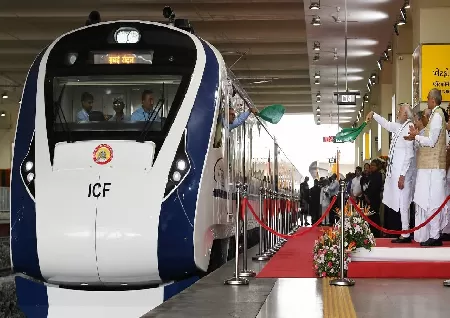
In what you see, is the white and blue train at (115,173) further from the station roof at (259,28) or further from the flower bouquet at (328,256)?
the station roof at (259,28)

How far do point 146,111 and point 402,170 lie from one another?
4.37m

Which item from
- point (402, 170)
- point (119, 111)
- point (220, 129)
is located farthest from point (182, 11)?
point (119, 111)

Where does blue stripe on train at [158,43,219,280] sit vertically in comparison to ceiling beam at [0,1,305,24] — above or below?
below

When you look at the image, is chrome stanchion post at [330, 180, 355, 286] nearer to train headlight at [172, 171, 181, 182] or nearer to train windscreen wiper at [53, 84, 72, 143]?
train headlight at [172, 171, 181, 182]

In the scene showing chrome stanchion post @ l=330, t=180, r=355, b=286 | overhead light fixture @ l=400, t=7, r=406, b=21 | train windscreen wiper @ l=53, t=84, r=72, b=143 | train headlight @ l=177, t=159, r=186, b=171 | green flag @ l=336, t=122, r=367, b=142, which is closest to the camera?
train headlight @ l=177, t=159, r=186, b=171

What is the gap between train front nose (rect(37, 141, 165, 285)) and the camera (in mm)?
7980

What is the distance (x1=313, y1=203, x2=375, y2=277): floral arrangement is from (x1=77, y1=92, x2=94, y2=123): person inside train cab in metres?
2.95

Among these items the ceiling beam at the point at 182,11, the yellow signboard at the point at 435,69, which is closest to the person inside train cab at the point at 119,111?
the yellow signboard at the point at 435,69

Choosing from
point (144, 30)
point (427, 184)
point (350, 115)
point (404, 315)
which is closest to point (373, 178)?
point (427, 184)

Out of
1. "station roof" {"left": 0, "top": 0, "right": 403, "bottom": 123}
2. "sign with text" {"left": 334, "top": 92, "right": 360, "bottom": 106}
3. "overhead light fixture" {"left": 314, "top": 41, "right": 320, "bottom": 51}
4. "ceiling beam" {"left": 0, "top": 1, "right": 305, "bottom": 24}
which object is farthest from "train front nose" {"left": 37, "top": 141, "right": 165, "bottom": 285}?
"overhead light fixture" {"left": 314, "top": 41, "right": 320, "bottom": 51}

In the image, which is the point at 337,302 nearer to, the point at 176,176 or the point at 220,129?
the point at 176,176

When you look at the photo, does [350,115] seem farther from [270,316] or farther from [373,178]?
[270,316]

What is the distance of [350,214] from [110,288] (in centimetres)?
316

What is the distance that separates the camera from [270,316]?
6.84 metres
